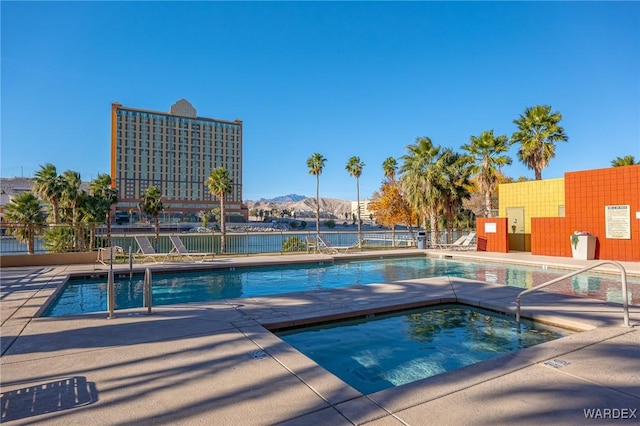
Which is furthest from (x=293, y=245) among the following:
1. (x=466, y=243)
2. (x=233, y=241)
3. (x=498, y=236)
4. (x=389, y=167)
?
(x=389, y=167)

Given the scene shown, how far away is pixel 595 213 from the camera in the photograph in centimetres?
1307

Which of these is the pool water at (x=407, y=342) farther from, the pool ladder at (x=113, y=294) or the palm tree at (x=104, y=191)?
the palm tree at (x=104, y=191)

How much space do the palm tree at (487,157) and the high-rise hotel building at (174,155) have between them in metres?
95.2

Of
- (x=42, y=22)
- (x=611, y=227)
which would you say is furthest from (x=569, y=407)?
(x=42, y=22)

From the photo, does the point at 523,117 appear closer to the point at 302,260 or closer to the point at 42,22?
the point at 302,260

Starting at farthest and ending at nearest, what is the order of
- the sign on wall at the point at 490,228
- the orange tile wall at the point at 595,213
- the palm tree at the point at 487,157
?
the palm tree at the point at 487,157 → the sign on wall at the point at 490,228 → the orange tile wall at the point at 595,213

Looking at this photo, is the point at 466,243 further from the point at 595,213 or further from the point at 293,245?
the point at 293,245

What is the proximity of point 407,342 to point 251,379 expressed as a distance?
2590 mm

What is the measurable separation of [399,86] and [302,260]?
1616cm

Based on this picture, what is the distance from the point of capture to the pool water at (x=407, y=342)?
400 cm

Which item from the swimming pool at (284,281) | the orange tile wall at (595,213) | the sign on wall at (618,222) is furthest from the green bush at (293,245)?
the sign on wall at (618,222)

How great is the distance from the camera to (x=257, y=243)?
18344mm

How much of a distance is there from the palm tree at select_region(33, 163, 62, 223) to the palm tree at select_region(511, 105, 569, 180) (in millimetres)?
31229

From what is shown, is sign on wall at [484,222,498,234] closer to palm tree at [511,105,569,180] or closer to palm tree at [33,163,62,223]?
palm tree at [511,105,569,180]
